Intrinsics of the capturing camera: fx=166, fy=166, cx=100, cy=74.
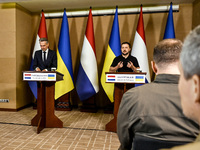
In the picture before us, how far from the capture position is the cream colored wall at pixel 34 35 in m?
4.09

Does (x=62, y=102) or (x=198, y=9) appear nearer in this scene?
(x=198, y=9)

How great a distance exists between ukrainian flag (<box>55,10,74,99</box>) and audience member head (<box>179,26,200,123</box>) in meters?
3.77

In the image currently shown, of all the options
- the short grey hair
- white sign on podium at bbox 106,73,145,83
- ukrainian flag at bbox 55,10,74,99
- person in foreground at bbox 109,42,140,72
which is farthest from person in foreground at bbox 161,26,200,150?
ukrainian flag at bbox 55,10,74,99

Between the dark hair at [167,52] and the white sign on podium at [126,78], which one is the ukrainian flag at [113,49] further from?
the dark hair at [167,52]

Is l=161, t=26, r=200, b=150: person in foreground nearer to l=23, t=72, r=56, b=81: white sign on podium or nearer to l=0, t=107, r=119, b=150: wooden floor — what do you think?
l=0, t=107, r=119, b=150: wooden floor

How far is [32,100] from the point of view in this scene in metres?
4.82

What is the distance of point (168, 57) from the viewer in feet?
3.19

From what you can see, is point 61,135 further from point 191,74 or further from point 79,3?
point 79,3

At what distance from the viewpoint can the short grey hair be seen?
1.12 feet

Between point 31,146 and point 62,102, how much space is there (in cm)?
206

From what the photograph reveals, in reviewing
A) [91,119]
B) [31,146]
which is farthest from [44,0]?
[31,146]

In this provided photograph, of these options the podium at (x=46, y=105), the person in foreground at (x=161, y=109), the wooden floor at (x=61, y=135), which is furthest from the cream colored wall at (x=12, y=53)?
the person in foreground at (x=161, y=109)

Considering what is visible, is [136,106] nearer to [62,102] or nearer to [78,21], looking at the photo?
[62,102]

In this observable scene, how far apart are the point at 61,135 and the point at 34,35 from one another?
10.6 feet
